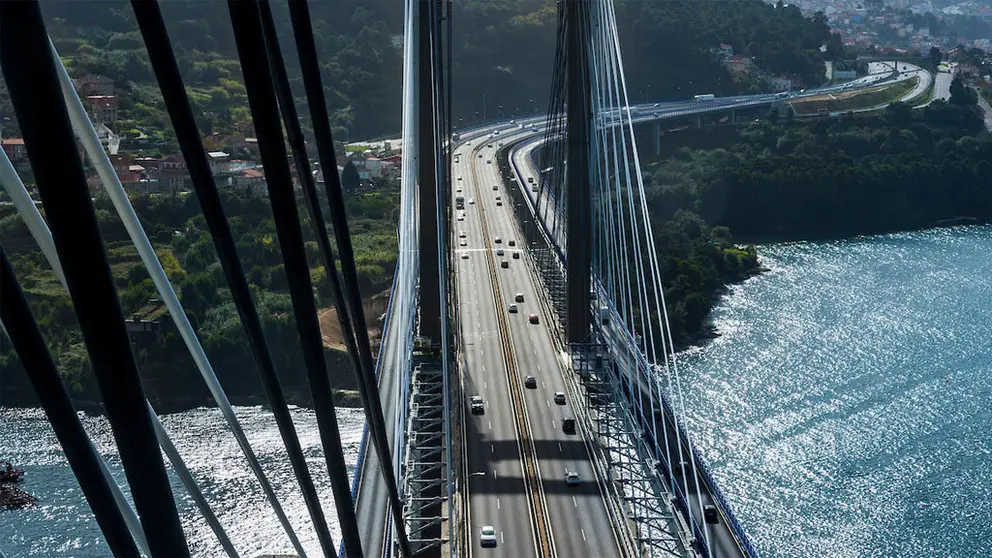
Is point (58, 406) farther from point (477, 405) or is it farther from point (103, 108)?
point (103, 108)

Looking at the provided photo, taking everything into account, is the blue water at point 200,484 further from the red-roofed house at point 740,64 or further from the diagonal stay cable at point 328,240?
the red-roofed house at point 740,64

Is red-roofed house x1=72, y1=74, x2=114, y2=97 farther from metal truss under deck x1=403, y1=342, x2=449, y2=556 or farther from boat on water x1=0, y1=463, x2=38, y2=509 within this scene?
metal truss under deck x1=403, y1=342, x2=449, y2=556

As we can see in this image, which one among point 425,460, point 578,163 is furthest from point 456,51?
point 425,460

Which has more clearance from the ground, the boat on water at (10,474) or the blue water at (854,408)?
the boat on water at (10,474)

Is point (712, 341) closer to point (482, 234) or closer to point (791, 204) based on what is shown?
point (482, 234)

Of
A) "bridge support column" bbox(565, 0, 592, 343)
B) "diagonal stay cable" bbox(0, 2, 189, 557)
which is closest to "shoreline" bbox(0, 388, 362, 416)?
"bridge support column" bbox(565, 0, 592, 343)

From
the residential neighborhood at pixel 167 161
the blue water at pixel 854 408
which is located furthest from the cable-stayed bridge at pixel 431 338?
the residential neighborhood at pixel 167 161

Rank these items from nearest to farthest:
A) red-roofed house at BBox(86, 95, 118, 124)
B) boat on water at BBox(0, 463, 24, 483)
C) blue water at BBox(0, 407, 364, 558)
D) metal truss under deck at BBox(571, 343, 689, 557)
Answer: metal truss under deck at BBox(571, 343, 689, 557), blue water at BBox(0, 407, 364, 558), boat on water at BBox(0, 463, 24, 483), red-roofed house at BBox(86, 95, 118, 124)
